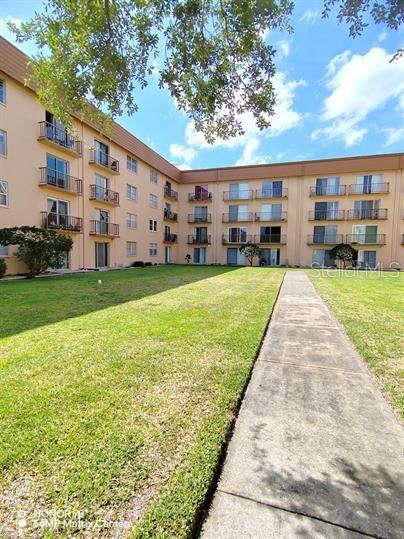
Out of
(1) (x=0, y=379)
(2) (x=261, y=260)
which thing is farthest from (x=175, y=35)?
(2) (x=261, y=260)

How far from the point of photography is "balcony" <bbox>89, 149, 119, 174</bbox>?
19.5 m

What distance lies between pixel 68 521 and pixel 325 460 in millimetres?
1728

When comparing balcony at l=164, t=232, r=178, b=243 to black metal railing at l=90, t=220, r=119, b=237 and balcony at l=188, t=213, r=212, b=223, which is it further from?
black metal railing at l=90, t=220, r=119, b=237

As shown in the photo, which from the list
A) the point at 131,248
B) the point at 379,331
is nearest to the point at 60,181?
the point at 131,248

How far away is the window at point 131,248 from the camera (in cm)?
2442

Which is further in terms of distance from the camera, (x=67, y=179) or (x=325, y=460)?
(x=67, y=179)

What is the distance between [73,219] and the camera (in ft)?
59.5

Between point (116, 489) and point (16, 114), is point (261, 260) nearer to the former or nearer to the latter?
point (16, 114)

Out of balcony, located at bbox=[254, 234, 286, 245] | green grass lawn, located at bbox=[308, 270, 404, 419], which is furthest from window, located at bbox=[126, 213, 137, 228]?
green grass lawn, located at bbox=[308, 270, 404, 419]

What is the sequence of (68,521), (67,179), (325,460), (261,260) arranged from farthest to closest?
(261,260) → (67,179) → (325,460) → (68,521)

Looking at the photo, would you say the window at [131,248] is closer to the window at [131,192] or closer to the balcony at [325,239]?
the window at [131,192]

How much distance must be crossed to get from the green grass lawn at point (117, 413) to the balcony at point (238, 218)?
2676 centimetres

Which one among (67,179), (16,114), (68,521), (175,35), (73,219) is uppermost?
(16,114)

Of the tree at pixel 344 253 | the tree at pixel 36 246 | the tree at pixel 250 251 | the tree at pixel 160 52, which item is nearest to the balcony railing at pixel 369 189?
the tree at pixel 344 253
